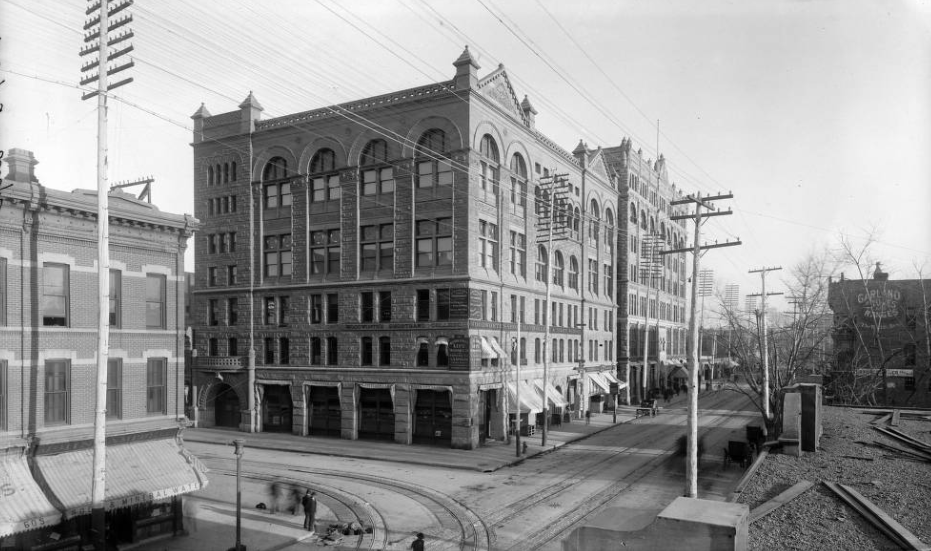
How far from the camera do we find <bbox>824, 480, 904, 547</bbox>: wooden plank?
10701 millimetres

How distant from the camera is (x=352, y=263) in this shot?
135 ft

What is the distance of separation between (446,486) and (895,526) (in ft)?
63.6

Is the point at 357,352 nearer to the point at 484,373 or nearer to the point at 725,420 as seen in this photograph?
the point at 484,373

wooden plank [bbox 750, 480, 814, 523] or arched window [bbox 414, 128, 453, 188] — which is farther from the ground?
arched window [bbox 414, 128, 453, 188]

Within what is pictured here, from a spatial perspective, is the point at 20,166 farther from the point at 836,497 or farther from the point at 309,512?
the point at 836,497

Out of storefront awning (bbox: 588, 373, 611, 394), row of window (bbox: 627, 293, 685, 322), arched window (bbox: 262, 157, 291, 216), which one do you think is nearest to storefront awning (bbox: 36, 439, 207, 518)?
arched window (bbox: 262, 157, 291, 216)

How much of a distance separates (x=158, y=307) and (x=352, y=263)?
1912 cm

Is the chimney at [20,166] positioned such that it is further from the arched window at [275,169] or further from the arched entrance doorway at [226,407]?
the arched entrance doorway at [226,407]

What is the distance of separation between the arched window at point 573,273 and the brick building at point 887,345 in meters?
20.9

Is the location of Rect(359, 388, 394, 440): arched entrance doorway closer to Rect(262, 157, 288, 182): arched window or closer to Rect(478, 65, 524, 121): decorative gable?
Rect(262, 157, 288, 182): arched window

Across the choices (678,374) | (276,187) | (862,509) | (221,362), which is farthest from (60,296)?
(678,374)

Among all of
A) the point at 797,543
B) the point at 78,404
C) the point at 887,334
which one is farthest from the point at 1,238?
the point at 887,334

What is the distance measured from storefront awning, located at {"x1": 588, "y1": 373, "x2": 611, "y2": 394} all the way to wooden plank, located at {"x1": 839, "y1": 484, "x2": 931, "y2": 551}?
41.7 metres

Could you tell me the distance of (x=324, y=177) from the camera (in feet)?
139
